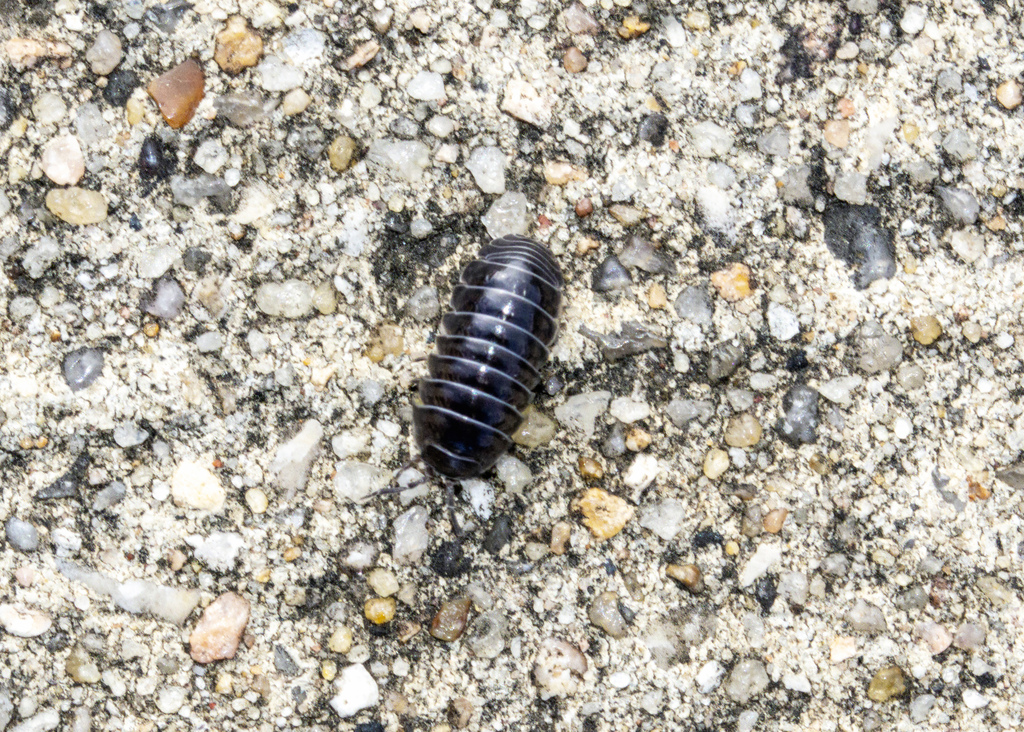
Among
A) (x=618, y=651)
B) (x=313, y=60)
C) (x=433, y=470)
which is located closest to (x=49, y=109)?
(x=313, y=60)

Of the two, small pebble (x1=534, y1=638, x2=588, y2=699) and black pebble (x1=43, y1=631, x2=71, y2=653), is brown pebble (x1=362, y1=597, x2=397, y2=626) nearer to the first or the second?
small pebble (x1=534, y1=638, x2=588, y2=699)

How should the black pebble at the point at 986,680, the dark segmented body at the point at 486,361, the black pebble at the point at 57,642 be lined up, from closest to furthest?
1. the dark segmented body at the point at 486,361
2. the black pebble at the point at 57,642
3. the black pebble at the point at 986,680

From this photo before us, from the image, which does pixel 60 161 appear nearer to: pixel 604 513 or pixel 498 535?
pixel 498 535

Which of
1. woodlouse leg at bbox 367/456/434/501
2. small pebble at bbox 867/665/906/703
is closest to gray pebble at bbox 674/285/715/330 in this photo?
woodlouse leg at bbox 367/456/434/501

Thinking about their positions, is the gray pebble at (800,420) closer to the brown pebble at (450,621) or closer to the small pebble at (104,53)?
the brown pebble at (450,621)

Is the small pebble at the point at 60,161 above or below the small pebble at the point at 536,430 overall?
above

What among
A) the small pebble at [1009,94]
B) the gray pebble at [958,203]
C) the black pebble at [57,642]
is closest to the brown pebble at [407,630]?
the black pebble at [57,642]

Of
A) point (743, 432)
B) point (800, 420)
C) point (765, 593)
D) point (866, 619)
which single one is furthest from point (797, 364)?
point (866, 619)
